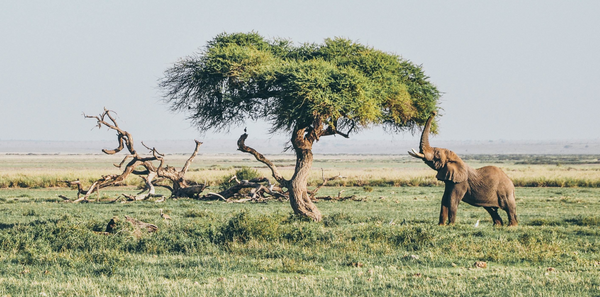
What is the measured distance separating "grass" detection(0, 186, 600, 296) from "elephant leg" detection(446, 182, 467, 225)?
34 cm

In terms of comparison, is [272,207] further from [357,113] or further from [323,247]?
[323,247]

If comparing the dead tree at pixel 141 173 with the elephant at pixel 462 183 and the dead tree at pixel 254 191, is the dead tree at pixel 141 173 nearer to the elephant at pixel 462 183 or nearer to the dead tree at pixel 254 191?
the dead tree at pixel 254 191

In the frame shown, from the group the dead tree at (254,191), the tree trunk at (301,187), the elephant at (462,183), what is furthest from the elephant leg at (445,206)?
the dead tree at (254,191)

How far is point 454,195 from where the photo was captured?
1844 cm

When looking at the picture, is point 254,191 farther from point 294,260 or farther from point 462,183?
point 294,260

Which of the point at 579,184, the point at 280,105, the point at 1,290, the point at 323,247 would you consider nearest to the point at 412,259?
the point at 323,247

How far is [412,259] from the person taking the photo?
1301cm

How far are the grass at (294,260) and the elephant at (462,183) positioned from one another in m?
0.75

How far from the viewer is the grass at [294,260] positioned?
10164mm

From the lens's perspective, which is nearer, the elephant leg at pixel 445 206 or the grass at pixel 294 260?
the grass at pixel 294 260

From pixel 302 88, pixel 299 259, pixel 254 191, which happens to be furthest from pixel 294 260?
pixel 254 191

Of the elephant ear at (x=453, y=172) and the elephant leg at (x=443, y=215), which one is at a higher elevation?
the elephant ear at (x=453, y=172)

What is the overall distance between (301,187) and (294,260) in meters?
6.08

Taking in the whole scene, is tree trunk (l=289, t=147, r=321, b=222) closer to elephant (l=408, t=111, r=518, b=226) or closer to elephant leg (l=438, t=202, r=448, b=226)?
elephant (l=408, t=111, r=518, b=226)
